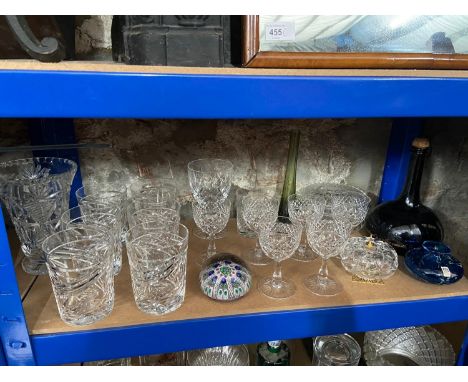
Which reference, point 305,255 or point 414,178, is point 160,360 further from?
point 414,178

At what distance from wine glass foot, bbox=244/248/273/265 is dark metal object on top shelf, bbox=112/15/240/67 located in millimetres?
479

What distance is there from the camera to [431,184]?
1.16m

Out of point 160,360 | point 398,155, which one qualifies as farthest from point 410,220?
point 160,360

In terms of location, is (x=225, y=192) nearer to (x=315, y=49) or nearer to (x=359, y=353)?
(x=315, y=49)

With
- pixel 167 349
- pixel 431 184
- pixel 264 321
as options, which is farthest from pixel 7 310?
pixel 431 184

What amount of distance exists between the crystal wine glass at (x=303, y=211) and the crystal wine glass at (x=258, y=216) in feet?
0.16

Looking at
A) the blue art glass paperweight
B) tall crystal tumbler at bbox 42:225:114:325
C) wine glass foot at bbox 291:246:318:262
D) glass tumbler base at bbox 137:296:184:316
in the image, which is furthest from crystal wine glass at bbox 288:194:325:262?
tall crystal tumbler at bbox 42:225:114:325

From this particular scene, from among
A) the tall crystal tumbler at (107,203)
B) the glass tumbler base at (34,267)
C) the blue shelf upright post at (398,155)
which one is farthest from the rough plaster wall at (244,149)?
the glass tumbler base at (34,267)

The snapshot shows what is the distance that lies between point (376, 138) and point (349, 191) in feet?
0.60

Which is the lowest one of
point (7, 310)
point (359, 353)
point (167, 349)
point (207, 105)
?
point (359, 353)

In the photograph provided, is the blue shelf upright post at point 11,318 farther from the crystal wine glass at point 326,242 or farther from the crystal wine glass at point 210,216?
the crystal wine glass at point 326,242

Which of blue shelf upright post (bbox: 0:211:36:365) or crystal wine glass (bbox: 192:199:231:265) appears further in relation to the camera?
crystal wine glass (bbox: 192:199:231:265)

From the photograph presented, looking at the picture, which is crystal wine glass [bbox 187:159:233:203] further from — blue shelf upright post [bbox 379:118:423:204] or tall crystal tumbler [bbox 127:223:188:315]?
blue shelf upright post [bbox 379:118:423:204]

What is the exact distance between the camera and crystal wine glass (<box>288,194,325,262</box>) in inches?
33.9
